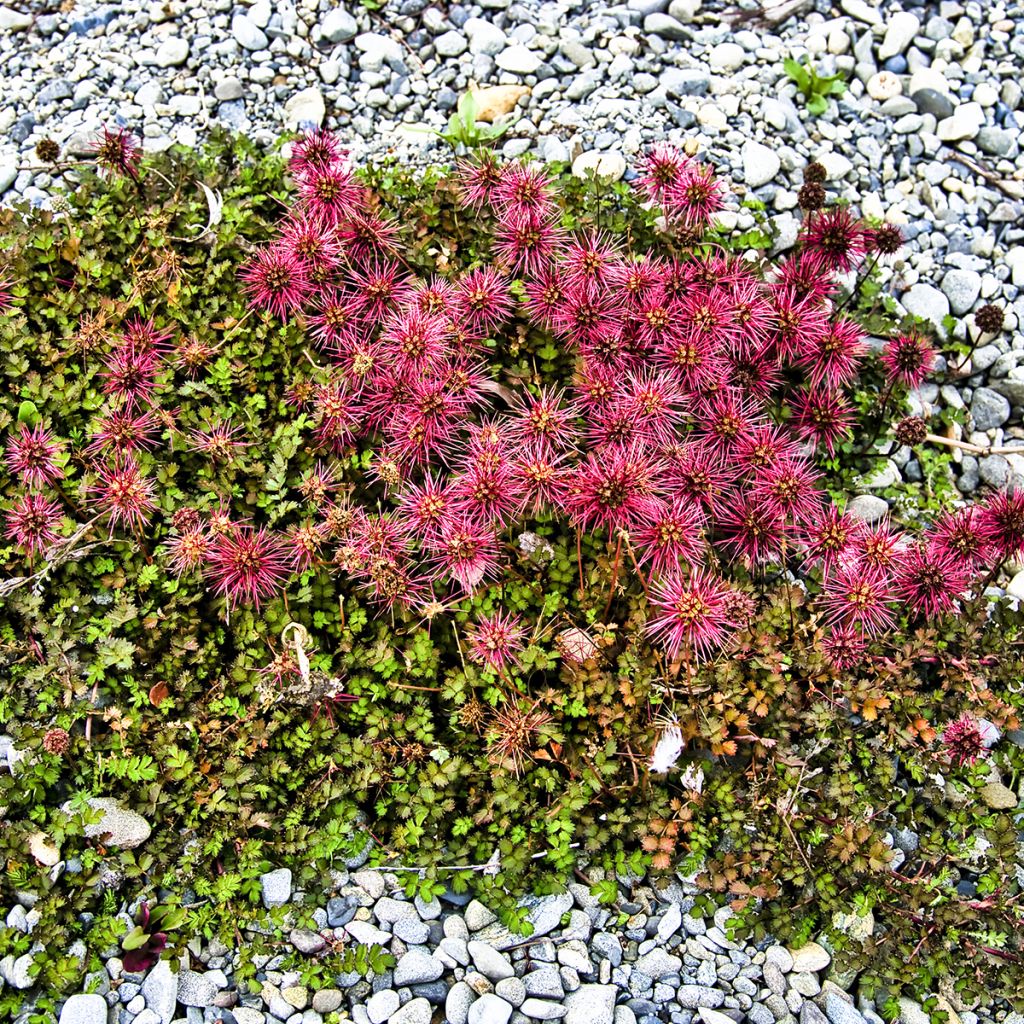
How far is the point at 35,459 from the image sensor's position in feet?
12.4

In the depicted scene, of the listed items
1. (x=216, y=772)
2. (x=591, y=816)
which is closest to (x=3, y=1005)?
(x=216, y=772)

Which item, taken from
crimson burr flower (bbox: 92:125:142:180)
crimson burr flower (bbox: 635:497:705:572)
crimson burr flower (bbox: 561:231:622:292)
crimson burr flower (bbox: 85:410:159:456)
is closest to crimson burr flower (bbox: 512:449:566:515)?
crimson burr flower (bbox: 635:497:705:572)

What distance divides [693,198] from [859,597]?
6.00 ft

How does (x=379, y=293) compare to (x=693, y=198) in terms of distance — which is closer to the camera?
(x=379, y=293)

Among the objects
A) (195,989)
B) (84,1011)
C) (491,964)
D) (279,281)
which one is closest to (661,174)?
(279,281)

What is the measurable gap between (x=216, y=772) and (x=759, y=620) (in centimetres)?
205

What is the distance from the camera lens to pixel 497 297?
412cm

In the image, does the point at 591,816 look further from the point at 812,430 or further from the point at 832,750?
the point at 812,430

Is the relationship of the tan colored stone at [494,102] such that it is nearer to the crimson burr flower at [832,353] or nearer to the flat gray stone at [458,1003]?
the crimson burr flower at [832,353]

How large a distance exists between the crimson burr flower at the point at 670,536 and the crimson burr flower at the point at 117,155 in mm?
2829

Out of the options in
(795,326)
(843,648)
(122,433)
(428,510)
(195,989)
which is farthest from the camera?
(795,326)

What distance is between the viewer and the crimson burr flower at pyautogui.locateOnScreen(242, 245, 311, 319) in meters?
4.09

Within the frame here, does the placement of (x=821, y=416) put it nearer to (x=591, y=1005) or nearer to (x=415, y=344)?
(x=415, y=344)

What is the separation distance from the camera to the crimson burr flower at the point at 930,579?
3809mm
